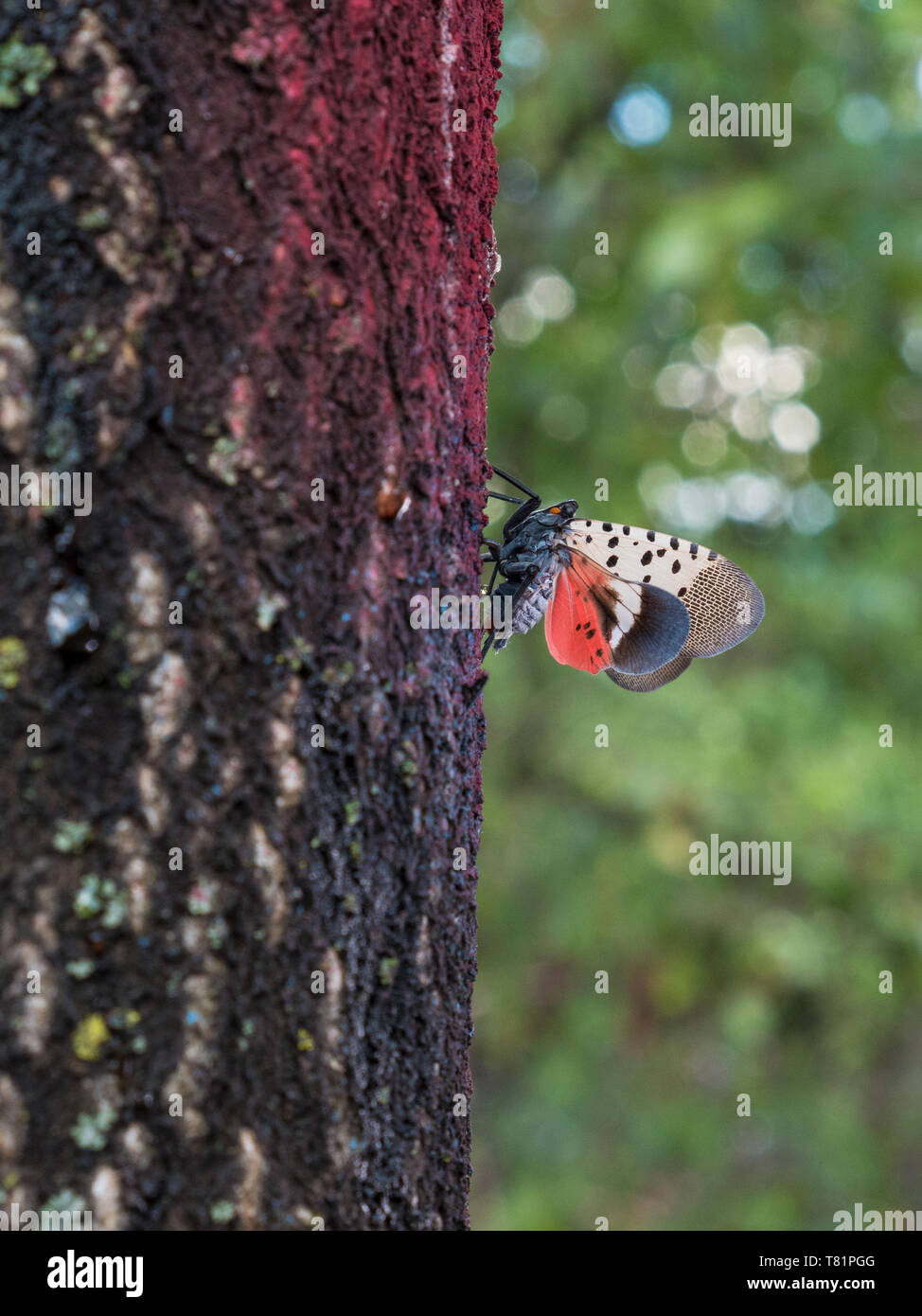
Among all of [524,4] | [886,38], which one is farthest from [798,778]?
[524,4]

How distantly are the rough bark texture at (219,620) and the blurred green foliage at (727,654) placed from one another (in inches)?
143

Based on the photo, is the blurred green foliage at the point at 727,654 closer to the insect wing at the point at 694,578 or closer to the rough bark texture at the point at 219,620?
the insect wing at the point at 694,578

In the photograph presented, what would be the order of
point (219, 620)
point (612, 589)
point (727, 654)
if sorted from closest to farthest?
point (219, 620) → point (612, 589) → point (727, 654)

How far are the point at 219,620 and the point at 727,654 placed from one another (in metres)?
5.41

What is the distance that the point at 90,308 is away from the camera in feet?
3.16

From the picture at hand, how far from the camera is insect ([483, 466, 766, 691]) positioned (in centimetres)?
219

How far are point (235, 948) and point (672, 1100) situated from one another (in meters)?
6.05

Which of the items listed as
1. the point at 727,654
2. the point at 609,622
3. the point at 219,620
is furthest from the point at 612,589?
the point at 727,654

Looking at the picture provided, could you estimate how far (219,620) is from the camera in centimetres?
101

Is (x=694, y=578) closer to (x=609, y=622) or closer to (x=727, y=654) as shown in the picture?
(x=609, y=622)

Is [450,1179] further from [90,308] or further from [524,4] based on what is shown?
[524,4]

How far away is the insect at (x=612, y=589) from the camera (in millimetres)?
2193

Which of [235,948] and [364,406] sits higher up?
[364,406]

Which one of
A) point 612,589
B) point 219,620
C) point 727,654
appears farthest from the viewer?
point 727,654
